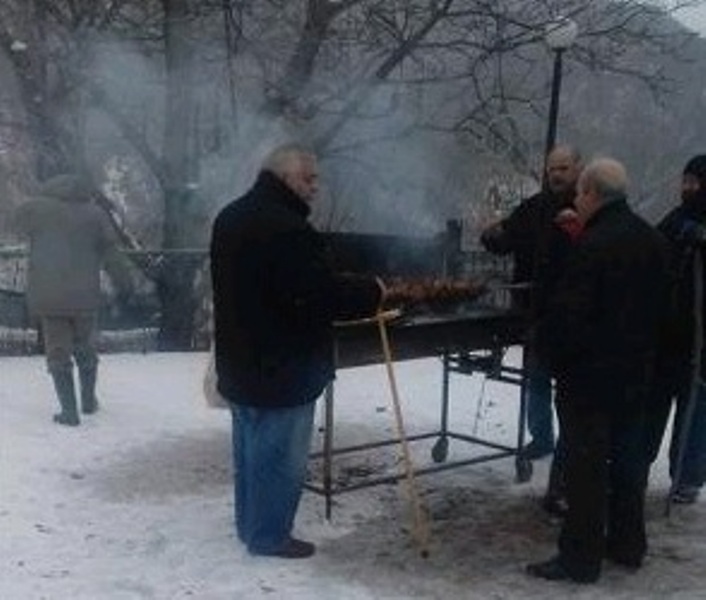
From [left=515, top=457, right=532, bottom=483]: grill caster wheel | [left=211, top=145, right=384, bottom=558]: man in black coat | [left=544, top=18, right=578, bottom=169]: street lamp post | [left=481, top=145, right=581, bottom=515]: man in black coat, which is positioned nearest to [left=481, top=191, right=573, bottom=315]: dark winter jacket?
[left=481, top=145, right=581, bottom=515]: man in black coat

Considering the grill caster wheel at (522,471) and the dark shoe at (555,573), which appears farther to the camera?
the grill caster wheel at (522,471)

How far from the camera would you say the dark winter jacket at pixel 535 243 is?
6371 mm

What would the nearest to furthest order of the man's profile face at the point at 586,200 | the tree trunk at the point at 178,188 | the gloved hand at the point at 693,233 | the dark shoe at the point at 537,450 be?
the man's profile face at the point at 586,200
the gloved hand at the point at 693,233
the dark shoe at the point at 537,450
the tree trunk at the point at 178,188

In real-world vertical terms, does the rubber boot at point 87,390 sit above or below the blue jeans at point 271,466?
below

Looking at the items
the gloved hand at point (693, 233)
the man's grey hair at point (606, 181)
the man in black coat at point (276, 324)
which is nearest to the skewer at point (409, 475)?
the man in black coat at point (276, 324)

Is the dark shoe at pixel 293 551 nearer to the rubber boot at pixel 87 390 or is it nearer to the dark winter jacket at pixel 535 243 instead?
the dark winter jacket at pixel 535 243

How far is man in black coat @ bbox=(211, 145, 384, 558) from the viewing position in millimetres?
5047

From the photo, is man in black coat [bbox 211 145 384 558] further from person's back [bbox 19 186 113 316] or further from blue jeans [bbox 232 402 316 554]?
person's back [bbox 19 186 113 316]

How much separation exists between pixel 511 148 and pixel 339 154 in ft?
7.33

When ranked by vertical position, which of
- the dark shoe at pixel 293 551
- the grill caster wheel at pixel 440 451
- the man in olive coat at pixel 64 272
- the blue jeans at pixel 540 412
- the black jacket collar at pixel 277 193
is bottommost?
the grill caster wheel at pixel 440 451

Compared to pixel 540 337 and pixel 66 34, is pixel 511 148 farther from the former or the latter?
pixel 540 337

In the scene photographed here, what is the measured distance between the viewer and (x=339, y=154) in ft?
49.2

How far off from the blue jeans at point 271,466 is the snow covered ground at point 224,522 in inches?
6.1

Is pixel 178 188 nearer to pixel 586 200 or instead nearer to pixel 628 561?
pixel 586 200
